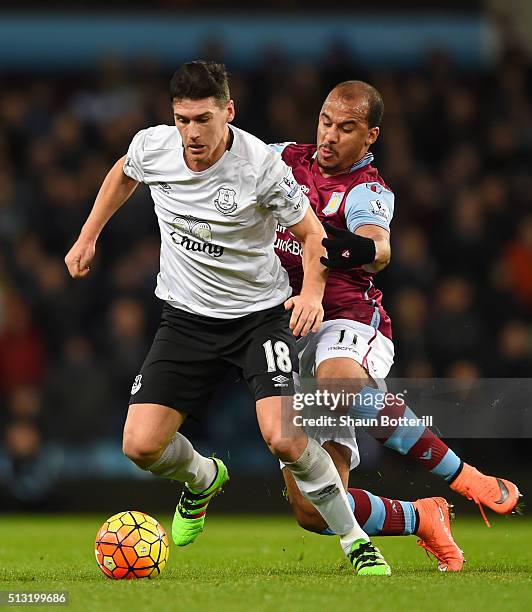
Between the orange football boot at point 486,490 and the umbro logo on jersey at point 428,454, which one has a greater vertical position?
the umbro logo on jersey at point 428,454

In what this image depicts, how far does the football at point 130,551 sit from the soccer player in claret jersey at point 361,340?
0.87m

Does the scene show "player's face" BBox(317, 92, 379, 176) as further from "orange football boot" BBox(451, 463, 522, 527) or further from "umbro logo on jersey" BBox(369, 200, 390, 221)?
"orange football boot" BBox(451, 463, 522, 527)

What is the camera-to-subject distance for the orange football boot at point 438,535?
20.0 feet

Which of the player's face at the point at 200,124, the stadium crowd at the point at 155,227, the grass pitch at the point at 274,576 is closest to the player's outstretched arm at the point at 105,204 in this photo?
the player's face at the point at 200,124

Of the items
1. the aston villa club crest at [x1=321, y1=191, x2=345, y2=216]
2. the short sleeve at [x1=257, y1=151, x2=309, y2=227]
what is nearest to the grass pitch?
the short sleeve at [x1=257, y1=151, x2=309, y2=227]

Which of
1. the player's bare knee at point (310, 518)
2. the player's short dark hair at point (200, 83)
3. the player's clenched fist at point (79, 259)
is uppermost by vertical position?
the player's short dark hair at point (200, 83)

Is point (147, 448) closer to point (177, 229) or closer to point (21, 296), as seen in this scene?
point (177, 229)

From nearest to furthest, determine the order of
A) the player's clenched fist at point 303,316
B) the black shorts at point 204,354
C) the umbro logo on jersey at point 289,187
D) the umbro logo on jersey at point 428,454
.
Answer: the player's clenched fist at point 303,316
the umbro logo on jersey at point 289,187
the black shorts at point 204,354
the umbro logo on jersey at point 428,454

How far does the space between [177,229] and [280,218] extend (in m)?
0.51

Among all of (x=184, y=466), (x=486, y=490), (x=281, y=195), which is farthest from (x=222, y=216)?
(x=486, y=490)

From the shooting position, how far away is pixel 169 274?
6.16 metres

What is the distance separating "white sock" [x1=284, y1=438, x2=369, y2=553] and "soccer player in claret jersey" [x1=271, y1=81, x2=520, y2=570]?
0.34 m

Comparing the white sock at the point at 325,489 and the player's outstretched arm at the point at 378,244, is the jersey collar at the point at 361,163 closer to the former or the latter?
the player's outstretched arm at the point at 378,244

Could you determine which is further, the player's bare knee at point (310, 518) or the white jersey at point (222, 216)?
the player's bare knee at point (310, 518)
